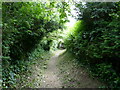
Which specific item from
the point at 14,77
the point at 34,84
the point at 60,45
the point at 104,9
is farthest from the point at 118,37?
the point at 60,45

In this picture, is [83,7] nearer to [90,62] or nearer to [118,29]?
→ [118,29]

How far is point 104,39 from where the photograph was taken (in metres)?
4.32

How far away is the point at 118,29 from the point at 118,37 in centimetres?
33

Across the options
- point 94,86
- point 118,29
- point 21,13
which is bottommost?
point 94,86

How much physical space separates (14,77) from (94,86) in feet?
11.6

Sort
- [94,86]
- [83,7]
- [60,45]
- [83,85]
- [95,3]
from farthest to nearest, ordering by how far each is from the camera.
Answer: [60,45]
[83,7]
[95,3]
[83,85]
[94,86]

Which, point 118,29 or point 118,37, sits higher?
point 118,29

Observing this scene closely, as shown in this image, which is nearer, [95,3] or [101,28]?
[101,28]

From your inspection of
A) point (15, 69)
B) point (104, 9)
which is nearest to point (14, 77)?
point (15, 69)

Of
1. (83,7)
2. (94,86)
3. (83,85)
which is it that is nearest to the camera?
(94,86)

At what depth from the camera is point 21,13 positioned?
4270 mm

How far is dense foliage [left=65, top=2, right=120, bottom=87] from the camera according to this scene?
3.59 metres

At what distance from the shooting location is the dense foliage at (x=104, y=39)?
3.59 m

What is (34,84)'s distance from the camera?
16.5 feet
